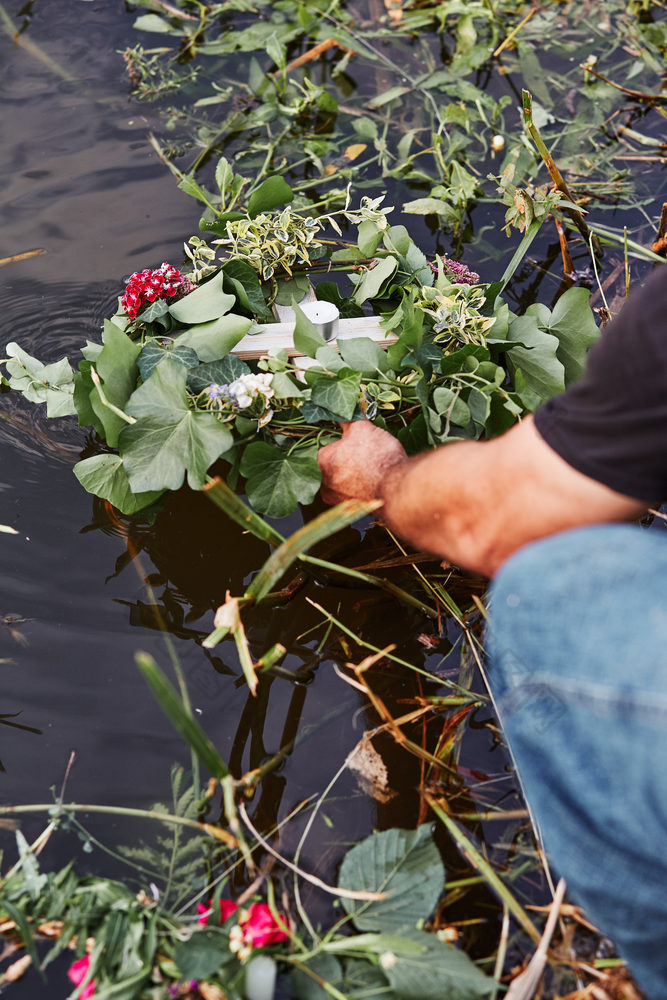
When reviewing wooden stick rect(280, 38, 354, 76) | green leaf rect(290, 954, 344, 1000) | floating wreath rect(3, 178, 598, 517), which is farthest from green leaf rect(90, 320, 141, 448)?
wooden stick rect(280, 38, 354, 76)

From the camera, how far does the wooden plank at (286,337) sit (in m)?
1.49

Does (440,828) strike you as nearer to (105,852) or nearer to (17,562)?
(105,852)

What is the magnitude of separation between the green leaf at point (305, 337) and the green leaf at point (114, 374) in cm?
29

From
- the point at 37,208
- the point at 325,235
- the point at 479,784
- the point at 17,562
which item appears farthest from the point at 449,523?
the point at 37,208

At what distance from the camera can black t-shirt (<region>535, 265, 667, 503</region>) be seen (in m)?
0.87

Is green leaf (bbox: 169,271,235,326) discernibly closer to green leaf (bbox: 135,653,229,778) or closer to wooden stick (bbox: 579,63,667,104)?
green leaf (bbox: 135,653,229,778)

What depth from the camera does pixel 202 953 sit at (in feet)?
3.36

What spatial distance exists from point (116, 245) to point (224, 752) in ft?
4.33

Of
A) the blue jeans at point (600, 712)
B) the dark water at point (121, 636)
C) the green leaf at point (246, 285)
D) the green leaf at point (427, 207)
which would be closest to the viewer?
the blue jeans at point (600, 712)

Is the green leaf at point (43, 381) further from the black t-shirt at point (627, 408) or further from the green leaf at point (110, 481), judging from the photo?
the black t-shirt at point (627, 408)

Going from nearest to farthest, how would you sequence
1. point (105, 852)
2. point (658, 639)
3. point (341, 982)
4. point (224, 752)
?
point (658, 639), point (341, 982), point (105, 852), point (224, 752)

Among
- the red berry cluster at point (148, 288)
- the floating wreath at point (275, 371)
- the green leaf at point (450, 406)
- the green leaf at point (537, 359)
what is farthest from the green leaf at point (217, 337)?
the green leaf at point (537, 359)

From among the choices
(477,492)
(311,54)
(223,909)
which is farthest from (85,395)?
(311,54)

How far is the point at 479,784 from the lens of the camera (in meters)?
1.32
